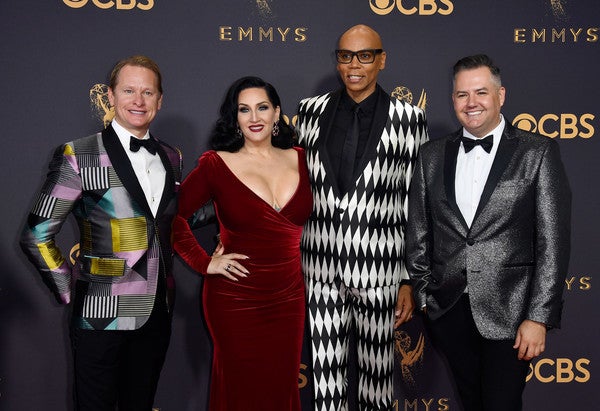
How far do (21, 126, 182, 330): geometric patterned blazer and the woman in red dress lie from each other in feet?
1.12

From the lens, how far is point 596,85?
3145 mm

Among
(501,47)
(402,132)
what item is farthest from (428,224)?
A: (501,47)

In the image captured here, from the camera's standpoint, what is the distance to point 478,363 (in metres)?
2.29

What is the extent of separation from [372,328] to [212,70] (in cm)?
157

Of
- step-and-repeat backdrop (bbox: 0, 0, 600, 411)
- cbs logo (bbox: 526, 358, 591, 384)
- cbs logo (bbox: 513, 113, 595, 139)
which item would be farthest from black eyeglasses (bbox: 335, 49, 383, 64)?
cbs logo (bbox: 526, 358, 591, 384)

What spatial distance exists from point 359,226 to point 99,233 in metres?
1.05

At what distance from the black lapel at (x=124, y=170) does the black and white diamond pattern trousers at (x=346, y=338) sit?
84cm

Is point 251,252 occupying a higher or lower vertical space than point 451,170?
lower

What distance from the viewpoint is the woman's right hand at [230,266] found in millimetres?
2498

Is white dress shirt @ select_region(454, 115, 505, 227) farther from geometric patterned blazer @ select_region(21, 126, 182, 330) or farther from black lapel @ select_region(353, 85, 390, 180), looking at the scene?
geometric patterned blazer @ select_region(21, 126, 182, 330)

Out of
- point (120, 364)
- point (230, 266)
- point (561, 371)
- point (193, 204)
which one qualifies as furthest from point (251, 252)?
point (561, 371)

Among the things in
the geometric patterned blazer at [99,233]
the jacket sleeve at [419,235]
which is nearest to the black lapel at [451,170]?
the jacket sleeve at [419,235]

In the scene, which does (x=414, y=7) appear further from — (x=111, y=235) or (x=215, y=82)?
(x=111, y=235)

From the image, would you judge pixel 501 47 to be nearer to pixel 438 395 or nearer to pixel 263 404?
pixel 438 395
